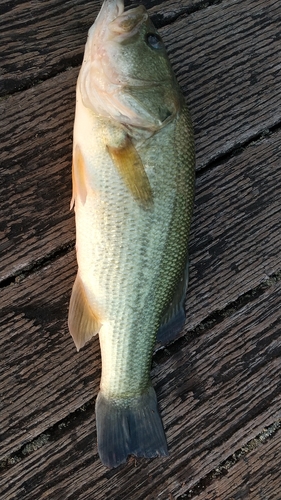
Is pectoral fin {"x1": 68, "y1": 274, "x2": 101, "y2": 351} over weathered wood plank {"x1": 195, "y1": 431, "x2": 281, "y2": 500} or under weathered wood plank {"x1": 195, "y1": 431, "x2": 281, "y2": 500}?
over

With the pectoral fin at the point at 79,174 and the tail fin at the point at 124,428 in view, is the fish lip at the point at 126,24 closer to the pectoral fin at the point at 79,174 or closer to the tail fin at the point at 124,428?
the pectoral fin at the point at 79,174

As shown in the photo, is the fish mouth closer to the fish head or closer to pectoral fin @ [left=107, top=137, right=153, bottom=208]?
the fish head

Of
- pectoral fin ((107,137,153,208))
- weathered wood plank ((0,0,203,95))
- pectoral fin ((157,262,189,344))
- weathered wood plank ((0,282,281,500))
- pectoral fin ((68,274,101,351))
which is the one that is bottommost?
weathered wood plank ((0,282,281,500))

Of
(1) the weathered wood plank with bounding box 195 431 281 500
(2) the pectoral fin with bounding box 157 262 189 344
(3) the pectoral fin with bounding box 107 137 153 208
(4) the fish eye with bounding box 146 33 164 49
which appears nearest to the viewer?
(3) the pectoral fin with bounding box 107 137 153 208

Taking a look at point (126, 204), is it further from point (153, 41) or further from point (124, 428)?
point (124, 428)

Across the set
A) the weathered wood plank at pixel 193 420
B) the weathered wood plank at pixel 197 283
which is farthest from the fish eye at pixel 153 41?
the weathered wood plank at pixel 193 420

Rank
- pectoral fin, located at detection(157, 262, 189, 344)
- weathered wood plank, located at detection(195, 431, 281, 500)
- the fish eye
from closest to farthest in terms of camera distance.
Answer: the fish eye → pectoral fin, located at detection(157, 262, 189, 344) → weathered wood plank, located at detection(195, 431, 281, 500)

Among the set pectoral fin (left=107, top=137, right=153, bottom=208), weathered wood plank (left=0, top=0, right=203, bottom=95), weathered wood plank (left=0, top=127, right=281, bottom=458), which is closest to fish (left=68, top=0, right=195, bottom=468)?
pectoral fin (left=107, top=137, right=153, bottom=208)

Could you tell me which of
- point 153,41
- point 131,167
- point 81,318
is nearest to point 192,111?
point 153,41

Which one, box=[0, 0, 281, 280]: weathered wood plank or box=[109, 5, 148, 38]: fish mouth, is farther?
box=[0, 0, 281, 280]: weathered wood plank
